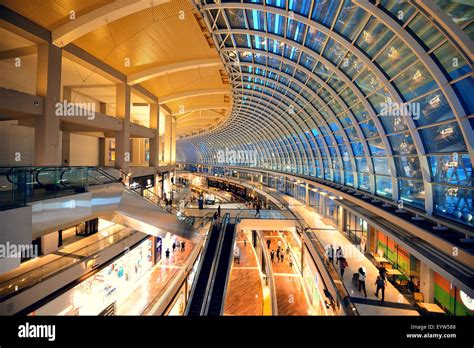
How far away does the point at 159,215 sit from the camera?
12195 mm

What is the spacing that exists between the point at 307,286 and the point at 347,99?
13312 millimetres

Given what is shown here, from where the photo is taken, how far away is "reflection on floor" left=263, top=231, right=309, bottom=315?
623 inches

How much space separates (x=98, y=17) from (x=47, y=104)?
4.17 meters

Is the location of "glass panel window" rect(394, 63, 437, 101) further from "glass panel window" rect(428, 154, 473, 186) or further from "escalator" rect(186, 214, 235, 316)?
"escalator" rect(186, 214, 235, 316)

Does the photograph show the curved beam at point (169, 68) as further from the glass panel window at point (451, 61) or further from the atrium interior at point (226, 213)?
the glass panel window at point (451, 61)

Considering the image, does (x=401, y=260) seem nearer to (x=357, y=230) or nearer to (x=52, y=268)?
(x=357, y=230)

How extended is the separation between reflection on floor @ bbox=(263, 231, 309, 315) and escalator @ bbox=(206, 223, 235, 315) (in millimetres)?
5701

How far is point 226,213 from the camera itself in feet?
63.9

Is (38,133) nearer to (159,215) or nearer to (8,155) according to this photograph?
(8,155)

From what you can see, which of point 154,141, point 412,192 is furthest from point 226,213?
point 412,192

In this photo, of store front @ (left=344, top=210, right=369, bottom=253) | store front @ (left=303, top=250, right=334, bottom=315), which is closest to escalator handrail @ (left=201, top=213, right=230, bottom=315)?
store front @ (left=303, top=250, right=334, bottom=315)

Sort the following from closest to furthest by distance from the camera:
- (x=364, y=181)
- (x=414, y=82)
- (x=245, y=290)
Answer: (x=414, y=82) → (x=364, y=181) → (x=245, y=290)
